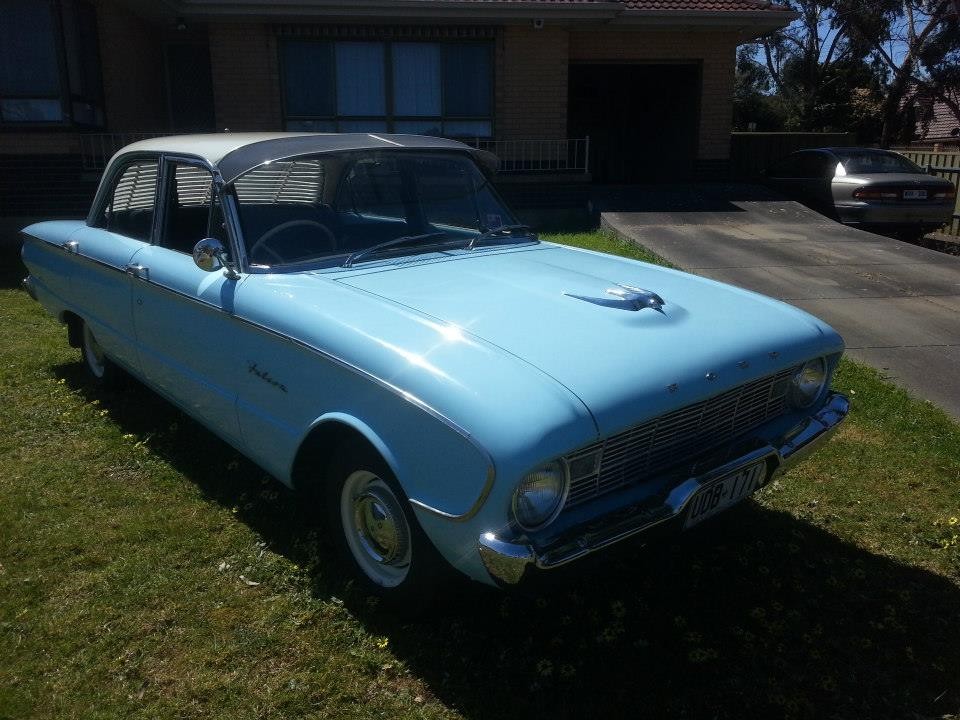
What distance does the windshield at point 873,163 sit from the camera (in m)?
12.2

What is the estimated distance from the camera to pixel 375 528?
2969 millimetres

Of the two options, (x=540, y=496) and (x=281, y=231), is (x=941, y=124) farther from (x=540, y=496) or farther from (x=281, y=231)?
(x=540, y=496)

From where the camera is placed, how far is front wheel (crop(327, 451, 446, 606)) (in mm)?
2717

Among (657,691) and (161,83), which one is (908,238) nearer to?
(657,691)

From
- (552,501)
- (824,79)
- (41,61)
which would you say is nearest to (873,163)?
(552,501)

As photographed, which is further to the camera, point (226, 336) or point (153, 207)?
point (153, 207)

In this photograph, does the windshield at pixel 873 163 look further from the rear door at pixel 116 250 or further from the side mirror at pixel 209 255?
the side mirror at pixel 209 255

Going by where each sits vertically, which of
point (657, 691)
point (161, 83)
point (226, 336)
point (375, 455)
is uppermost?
point (161, 83)

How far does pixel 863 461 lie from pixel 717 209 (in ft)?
29.2

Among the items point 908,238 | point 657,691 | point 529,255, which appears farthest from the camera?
point 908,238

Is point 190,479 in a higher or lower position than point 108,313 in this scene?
lower

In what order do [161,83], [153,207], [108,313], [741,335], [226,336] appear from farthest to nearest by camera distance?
[161,83]
[108,313]
[153,207]
[226,336]
[741,335]

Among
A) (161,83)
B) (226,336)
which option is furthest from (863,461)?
(161,83)

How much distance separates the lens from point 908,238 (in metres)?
12.3
